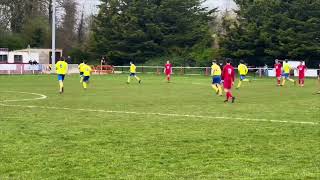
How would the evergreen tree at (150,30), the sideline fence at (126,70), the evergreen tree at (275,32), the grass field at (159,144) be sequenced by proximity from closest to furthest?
1. the grass field at (159,144)
2. the sideline fence at (126,70)
3. the evergreen tree at (275,32)
4. the evergreen tree at (150,30)

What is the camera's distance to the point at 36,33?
275 feet

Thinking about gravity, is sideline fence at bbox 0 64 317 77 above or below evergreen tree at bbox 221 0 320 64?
below

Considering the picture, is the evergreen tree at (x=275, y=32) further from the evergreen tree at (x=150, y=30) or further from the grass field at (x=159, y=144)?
the grass field at (x=159, y=144)

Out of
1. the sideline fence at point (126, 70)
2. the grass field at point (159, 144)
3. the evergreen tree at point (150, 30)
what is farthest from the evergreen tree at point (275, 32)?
the grass field at point (159, 144)

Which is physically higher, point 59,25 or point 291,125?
point 59,25

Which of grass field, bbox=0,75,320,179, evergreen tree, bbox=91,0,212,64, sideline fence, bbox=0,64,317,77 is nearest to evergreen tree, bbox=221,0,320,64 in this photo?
sideline fence, bbox=0,64,317,77

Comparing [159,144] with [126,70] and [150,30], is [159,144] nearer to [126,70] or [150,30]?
[126,70]

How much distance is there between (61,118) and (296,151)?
7.29 meters

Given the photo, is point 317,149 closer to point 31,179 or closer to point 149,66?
point 31,179

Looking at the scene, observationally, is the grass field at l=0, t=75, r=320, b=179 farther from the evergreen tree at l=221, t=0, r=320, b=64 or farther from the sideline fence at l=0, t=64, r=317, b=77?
the evergreen tree at l=221, t=0, r=320, b=64

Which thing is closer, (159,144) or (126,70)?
(159,144)

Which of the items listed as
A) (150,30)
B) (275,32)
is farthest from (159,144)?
(150,30)

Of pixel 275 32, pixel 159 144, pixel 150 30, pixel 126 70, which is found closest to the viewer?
pixel 159 144

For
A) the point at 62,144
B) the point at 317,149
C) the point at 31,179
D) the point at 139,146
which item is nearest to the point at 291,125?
the point at 317,149
